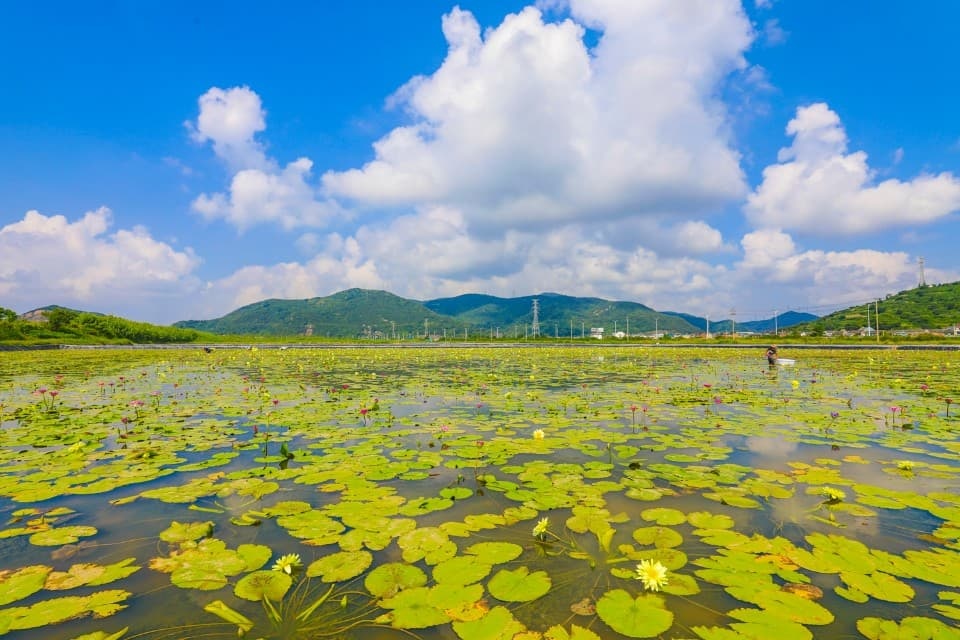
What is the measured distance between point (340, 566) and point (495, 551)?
1.15m

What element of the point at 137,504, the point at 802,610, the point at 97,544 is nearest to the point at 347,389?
the point at 137,504

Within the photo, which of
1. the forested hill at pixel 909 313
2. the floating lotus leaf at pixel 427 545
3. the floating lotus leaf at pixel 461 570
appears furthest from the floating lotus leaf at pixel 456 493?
the forested hill at pixel 909 313

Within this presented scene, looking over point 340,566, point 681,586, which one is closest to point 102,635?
point 340,566

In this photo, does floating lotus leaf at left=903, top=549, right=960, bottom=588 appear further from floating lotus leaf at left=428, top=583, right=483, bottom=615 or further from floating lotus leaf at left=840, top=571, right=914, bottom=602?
floating lotus leaf at left=428, top=583, right=483, bottom=615

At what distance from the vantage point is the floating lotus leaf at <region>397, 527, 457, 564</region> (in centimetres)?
318

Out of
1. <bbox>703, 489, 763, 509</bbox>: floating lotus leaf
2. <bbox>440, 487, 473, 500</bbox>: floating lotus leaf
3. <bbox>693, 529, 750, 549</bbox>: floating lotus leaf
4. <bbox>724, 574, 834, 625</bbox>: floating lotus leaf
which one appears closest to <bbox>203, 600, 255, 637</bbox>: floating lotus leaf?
<bbox>440, 487, 473, 500</bbox>: floating lotus leaf

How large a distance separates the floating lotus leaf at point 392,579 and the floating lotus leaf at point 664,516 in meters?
2.12

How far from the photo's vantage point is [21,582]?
283 cm

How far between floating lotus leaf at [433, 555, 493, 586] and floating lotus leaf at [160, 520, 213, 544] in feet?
6.77

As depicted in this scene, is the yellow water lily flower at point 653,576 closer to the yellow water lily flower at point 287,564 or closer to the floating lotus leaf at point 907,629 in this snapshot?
the floating lotus leaf at point 907,629

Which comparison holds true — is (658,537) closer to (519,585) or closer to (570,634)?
(519,585)

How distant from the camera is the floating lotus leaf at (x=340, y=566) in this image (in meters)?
2.94

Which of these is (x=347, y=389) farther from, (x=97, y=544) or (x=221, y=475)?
(x=97, y=544)

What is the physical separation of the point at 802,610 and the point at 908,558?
130cm
